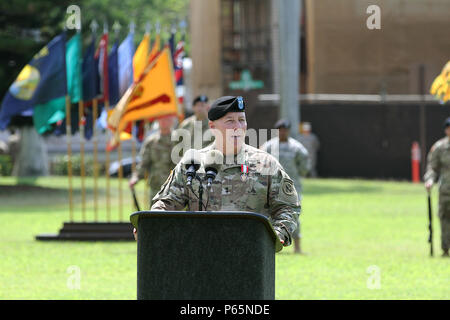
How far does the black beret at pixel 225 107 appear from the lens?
695cm

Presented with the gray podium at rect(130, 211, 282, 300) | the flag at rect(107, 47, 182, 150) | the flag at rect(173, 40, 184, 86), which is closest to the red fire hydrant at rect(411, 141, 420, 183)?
the flag at rect(173, 40, 184, 86)

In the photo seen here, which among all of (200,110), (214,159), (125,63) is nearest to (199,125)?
(200,110)

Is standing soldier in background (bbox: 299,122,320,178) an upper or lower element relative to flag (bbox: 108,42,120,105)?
lower

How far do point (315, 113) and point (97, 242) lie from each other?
22.5 m

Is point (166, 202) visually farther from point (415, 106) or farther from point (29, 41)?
point (415, 106)

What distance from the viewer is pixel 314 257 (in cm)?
1705

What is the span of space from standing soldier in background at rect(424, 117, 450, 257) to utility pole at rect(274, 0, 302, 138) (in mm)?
13665

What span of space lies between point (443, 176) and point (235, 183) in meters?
10.5

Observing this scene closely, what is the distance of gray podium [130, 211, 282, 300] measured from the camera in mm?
6066

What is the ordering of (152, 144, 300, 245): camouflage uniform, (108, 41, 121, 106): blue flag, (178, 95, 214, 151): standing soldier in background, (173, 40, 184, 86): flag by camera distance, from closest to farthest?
(152, 144, 300, 245): camouflage uniform < (178, 95, 214, 151): standing soldier in background < (108, 41, 121, 106): blue flag < (173, 40, 184, 86): flag

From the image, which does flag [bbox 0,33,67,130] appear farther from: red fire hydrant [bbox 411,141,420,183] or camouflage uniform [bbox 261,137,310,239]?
red fire hydrant [bbox 411,141,420,183]

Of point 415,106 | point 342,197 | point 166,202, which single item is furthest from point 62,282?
point 415,106

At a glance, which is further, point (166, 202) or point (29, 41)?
point (29, 41)
